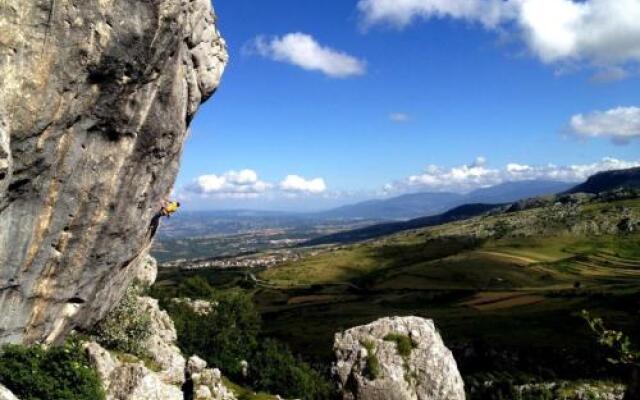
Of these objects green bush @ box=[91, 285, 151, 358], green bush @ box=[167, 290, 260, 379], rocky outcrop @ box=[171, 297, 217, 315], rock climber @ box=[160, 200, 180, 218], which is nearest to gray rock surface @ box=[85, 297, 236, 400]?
green bush @ box=[91, 285, 151, 358]

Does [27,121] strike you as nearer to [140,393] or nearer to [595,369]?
[140,393]

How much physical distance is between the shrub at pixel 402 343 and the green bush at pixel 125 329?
31993 mm

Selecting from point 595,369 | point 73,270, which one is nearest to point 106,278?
point 73,270

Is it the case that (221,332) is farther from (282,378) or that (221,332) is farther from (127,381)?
(127,381)

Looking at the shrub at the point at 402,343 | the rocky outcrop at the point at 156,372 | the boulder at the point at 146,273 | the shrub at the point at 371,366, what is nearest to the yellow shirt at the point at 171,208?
the rocky outcrop at the point at 156,372

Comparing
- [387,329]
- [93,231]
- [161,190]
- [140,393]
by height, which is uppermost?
[161,190]

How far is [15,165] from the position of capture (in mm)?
35156

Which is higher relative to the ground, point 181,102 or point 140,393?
point 181,102

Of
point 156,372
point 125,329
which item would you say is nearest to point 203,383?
point 156,372

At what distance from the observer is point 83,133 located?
127 feet

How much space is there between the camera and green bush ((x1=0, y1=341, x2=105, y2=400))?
137ft

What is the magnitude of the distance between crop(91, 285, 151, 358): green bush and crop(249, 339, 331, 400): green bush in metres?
21.9

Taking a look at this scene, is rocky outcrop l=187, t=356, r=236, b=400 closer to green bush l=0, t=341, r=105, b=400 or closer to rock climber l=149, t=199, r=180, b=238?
green bush l=0, t=341, r=105, b=400

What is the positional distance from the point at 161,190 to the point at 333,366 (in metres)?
21.9
